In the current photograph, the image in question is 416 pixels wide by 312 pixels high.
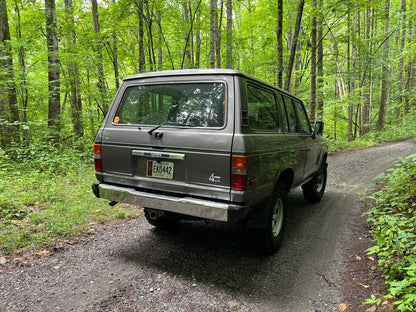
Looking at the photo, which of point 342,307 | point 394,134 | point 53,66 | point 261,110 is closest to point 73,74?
point 53,66

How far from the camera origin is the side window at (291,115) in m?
4.09

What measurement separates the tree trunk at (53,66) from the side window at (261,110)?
675 cm

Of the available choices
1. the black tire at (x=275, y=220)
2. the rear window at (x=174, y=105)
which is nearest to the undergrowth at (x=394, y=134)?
the black tire at (x=275, y=220)

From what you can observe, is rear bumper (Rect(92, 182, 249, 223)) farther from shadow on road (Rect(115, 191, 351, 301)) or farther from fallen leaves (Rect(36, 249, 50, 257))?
fallen leaves (Rect(36, 249, 50, 257))

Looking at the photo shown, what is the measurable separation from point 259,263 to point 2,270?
9.97ft

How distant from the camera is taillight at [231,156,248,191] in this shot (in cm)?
246

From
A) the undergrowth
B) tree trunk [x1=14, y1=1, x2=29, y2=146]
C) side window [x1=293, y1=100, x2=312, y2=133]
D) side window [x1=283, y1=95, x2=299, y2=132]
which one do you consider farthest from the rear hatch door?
the undergrowth

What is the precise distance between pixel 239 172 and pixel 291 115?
224cm

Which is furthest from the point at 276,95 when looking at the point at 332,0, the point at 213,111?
the point at 332,0

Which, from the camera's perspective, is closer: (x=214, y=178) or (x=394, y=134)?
(x=214, y=178)

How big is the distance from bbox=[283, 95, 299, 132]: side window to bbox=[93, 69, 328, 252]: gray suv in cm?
57

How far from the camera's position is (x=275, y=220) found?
3.53 meters

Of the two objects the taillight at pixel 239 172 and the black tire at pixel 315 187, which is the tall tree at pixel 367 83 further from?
the taillight at pixel 239 172

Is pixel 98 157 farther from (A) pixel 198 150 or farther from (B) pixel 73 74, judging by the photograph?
(B) pixel 73 74
